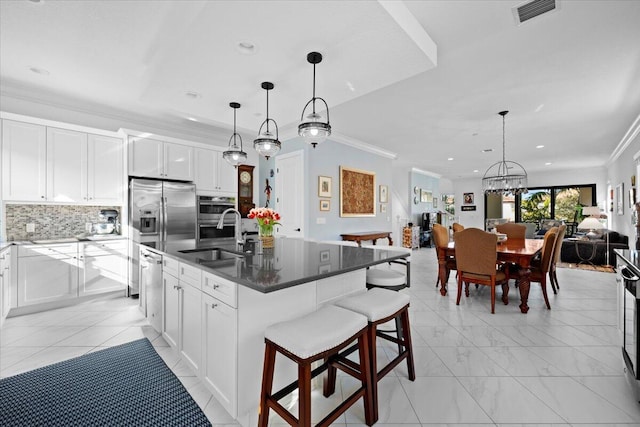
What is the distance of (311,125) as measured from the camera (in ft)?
7.06

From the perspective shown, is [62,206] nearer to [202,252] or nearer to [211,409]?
[202,252]

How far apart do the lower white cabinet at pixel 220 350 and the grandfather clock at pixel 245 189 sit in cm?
373

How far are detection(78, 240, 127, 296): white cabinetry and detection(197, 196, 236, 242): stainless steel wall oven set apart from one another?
1083 mm

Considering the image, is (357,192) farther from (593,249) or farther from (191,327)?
(593,249)

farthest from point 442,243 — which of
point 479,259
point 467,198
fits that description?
point 467,198

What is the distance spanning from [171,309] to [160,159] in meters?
2.84

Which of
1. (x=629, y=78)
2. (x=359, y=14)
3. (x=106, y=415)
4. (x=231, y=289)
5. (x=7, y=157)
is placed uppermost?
(x=629, y=78)

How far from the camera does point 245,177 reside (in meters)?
5.39

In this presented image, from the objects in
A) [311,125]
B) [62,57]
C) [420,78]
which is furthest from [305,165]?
[62,57]

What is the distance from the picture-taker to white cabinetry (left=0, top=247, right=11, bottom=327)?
2.82 metres

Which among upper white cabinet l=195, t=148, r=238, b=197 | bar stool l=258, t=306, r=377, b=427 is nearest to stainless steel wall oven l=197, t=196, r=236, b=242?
upper white cabinet l=195, t=148, r=238, b=197

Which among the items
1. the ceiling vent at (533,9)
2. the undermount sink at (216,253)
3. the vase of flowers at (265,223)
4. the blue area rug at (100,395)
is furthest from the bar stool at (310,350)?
the ceiling vent at (533,9)

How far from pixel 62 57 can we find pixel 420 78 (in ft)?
11.7

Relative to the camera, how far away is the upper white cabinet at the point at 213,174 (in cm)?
462
